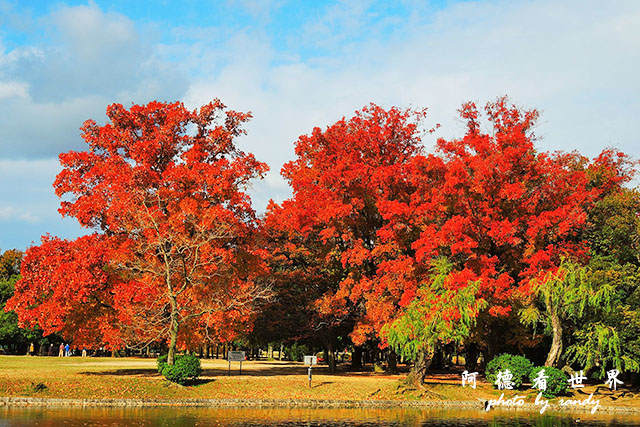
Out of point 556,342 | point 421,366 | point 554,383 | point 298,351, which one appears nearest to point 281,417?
point 421,366

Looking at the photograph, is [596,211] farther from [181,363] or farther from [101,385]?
[101,385]

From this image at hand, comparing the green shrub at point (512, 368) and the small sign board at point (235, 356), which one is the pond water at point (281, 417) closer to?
the green shrub at point (512, 368)

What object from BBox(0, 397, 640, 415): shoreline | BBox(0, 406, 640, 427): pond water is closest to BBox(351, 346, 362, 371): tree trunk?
BBox(0, 397, 640, 415): shoreline

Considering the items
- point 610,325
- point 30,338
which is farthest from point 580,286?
point 30,338

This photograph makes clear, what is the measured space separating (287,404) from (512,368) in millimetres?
13600

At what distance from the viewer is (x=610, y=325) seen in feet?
112

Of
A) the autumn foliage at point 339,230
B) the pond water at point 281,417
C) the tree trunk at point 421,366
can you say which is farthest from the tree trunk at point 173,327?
the tree trunk at point 421,366

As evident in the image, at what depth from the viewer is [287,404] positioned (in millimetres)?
27516

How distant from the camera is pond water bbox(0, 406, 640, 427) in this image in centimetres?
1983

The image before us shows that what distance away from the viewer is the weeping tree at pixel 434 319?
31703 millimetres

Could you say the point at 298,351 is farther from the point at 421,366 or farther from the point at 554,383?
the point at 554,383

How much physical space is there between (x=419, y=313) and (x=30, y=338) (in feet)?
193

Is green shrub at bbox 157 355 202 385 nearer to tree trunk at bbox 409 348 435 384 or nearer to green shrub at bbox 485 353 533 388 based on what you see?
tree trunk at bbox 409 348 435 384

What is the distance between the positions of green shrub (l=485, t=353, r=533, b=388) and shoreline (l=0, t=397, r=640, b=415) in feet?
10.9
